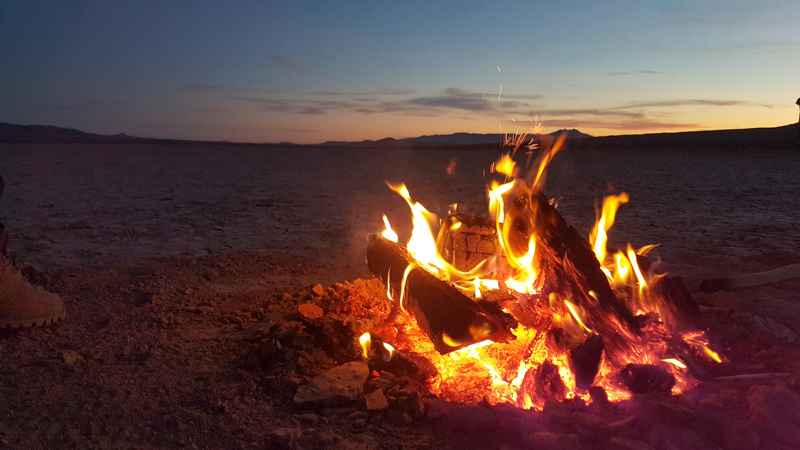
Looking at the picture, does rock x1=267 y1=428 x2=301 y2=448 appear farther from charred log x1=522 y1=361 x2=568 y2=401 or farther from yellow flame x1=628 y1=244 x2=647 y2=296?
yellow flame x1=628 y1=244 x2=647 y2=296

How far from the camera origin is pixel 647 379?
9.78ft

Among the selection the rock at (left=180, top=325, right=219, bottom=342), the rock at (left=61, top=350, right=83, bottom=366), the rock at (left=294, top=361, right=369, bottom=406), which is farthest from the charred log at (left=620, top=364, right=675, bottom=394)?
the rock at (left=61, top=350, right=83, bottom=366)

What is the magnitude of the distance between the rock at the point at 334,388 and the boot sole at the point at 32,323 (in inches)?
91.5

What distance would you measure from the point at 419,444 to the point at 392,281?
1760mm

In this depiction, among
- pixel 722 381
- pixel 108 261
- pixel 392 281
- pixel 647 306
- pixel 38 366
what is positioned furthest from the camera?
pixel 108 261

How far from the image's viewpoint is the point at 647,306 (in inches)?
150

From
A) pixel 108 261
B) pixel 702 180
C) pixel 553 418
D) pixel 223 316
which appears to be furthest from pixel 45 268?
pixel 702 180

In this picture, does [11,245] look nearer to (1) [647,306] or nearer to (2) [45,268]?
(2) [45,268]

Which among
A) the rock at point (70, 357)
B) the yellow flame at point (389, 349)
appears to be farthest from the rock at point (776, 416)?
the rock at point (70, 357)

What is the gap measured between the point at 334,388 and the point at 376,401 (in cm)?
27

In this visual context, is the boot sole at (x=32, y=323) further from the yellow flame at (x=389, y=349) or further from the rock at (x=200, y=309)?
the yellow flame at (x=389, y=349)

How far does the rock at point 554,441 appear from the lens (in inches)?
99.1

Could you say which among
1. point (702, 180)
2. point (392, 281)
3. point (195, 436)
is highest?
point (702, 180)

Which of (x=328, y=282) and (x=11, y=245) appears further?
(x=11, y=245)
